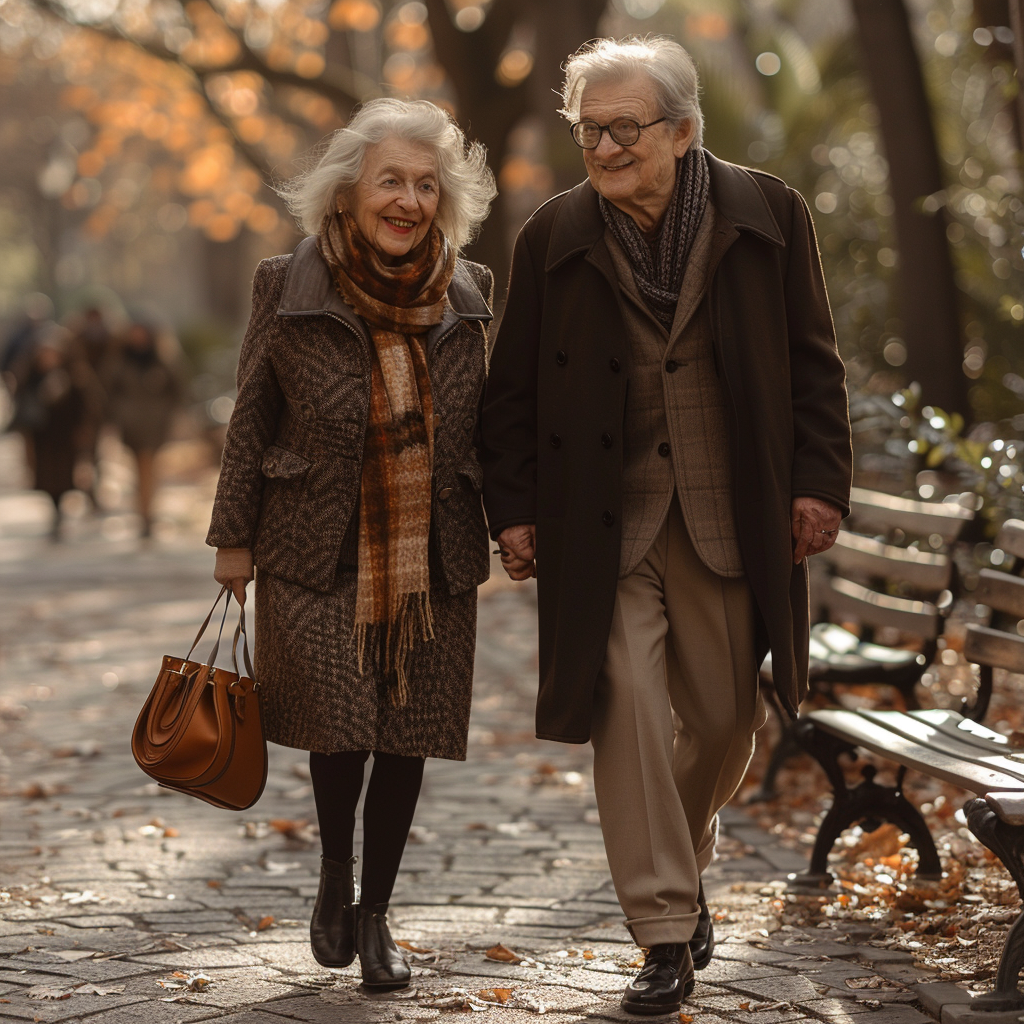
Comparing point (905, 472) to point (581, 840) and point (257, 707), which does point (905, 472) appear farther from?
point (257, 707)

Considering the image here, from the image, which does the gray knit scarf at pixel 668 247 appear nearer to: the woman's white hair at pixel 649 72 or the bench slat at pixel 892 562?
the woman's white hair at pixel 649 72

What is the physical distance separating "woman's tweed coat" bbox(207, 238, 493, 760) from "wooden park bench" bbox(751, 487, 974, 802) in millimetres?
1387

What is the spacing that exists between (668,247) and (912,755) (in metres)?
1.44

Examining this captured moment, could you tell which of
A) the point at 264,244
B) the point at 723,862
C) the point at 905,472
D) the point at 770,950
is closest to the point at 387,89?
the point at 905,472

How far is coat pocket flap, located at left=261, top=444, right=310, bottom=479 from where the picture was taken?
390cm

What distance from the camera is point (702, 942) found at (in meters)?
3.99

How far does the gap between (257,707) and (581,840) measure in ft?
6.28

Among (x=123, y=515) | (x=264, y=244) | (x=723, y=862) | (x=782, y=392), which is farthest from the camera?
(x=264, y=244)

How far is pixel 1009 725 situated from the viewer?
22.2 ft

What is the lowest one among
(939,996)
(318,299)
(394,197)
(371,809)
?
(939,996)

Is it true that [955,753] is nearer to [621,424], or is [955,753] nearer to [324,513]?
[621,424]

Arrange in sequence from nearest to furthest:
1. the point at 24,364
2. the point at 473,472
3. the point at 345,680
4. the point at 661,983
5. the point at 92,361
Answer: the point at 661,983 < the point at 345,680 < the point at 473,472 < the point at 24,364 < the point at 92,361

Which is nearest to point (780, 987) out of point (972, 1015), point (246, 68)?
point (972, 1015)

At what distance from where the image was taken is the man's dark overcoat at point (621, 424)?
12.4ft
